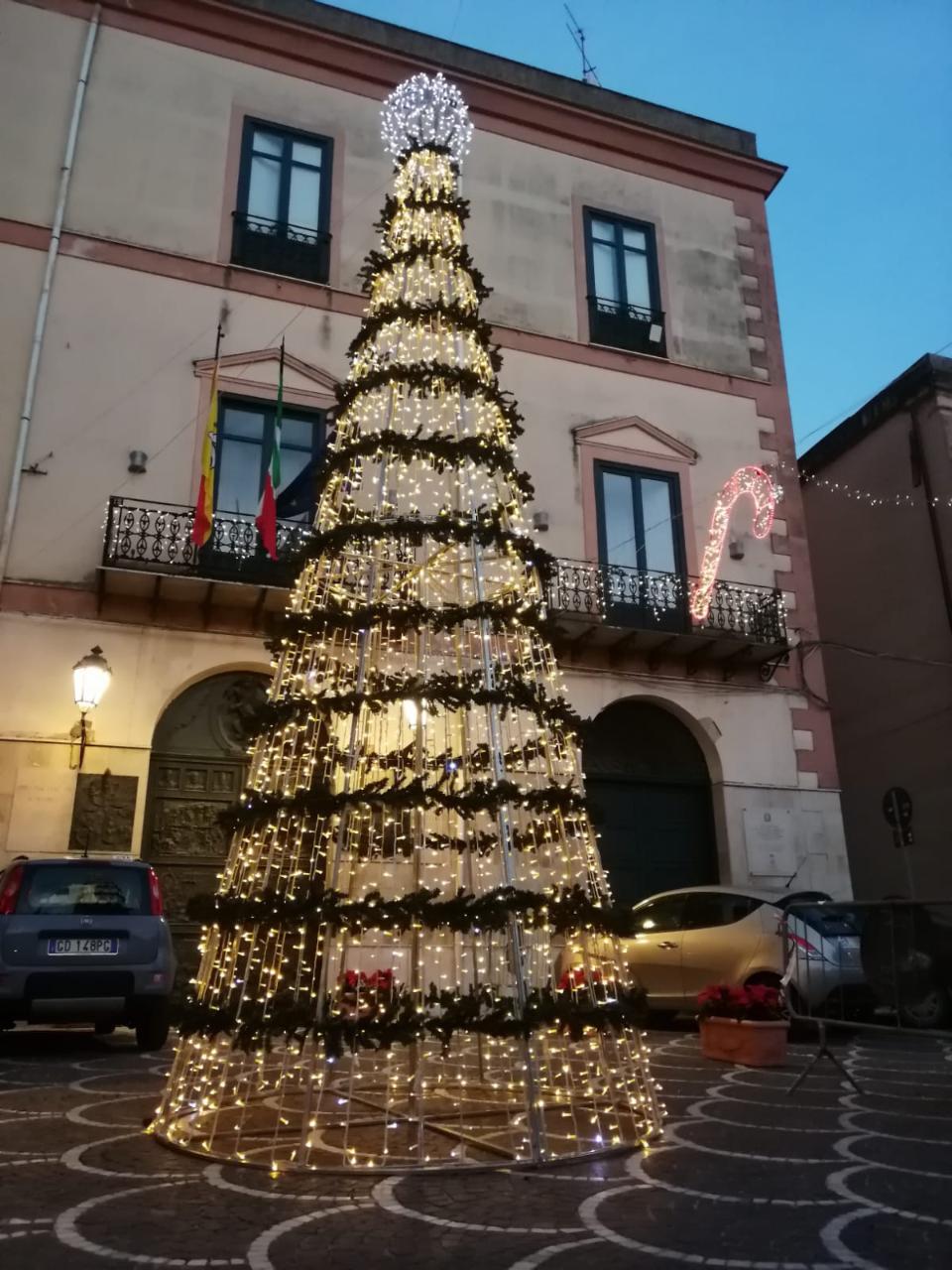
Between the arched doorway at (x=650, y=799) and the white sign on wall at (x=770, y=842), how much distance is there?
19.3 inches

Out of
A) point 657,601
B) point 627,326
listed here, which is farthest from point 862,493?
point 657,601

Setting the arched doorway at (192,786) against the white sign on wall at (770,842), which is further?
the white sign on wall at (770,842)

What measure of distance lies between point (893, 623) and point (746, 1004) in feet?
36.7

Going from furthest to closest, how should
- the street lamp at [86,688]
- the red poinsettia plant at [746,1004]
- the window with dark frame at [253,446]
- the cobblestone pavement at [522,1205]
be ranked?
the window with dark frame at [253,446], the street lamp at [86,688], the red poinsettia plant at [746,1004], the cobblestone pavement at [522,1205]

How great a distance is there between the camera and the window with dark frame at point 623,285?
14.7 m

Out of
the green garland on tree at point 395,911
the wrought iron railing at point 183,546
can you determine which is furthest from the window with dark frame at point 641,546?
the green garland on tree at point 395,911

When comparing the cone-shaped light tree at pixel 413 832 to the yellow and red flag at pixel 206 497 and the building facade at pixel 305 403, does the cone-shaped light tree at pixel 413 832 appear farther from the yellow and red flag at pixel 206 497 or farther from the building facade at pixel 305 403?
the building facade at pixel 305 403

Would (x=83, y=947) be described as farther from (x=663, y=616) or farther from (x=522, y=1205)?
(x=663, y=616)

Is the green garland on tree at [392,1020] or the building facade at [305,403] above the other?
the building facade at [305,403]

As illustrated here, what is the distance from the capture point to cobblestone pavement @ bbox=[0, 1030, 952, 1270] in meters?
2.78

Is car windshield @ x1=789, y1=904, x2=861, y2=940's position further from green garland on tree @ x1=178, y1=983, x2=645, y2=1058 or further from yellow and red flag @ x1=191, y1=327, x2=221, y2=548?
yellow and red flag @ x1=191, y1=327, x2=221, y2=548

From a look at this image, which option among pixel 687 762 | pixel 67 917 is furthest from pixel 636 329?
pixel 67 917

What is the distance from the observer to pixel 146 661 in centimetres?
1090

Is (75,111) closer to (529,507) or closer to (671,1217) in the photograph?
(529,507)
